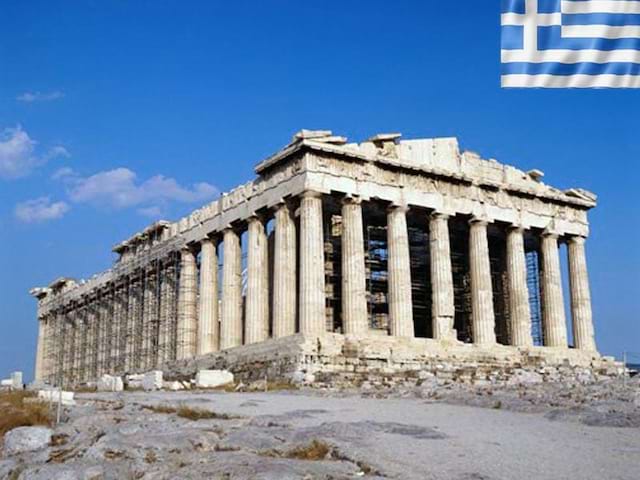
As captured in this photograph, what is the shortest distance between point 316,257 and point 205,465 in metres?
23.3

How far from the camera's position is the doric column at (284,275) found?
34656 mm

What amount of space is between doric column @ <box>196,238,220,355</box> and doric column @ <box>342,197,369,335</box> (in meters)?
9.14

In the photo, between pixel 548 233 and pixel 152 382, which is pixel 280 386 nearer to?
pixel 152 382

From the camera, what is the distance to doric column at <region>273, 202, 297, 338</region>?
34656 mm

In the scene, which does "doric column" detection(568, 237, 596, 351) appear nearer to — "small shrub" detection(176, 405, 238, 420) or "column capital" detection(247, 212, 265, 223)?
"column capital" detection(247, 212, 265, 223)

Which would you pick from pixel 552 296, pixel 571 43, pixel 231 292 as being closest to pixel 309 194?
pixel 231 292

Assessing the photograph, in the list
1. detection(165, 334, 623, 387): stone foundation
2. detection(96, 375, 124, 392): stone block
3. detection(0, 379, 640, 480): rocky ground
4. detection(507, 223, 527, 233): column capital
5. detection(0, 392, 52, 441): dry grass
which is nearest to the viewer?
detection(0, 379, 640, 480): rocky ground

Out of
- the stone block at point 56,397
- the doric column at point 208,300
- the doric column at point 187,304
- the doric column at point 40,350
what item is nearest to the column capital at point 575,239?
the doric column at point 208,300

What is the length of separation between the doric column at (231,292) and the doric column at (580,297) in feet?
55.5

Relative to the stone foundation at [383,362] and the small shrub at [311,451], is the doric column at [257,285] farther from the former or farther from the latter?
the small shrub at [311,451]

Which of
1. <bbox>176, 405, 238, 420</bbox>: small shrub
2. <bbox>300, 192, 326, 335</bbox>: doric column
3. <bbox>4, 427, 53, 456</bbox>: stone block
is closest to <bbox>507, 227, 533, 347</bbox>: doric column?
<bbox>300, 192, 326, 335</bbox>: doric column

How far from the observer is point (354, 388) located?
2805 centimetres

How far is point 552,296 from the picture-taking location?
137 ft

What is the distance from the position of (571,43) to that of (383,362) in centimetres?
2435
